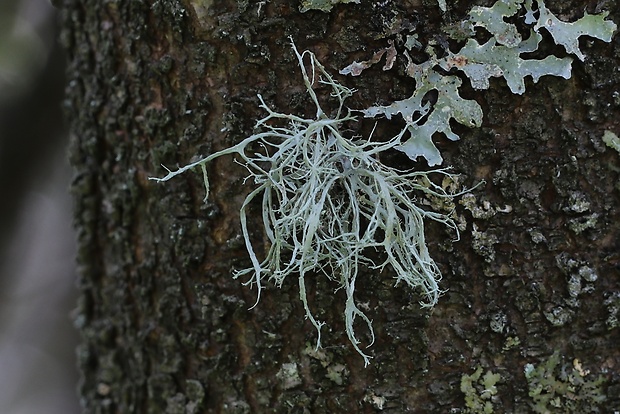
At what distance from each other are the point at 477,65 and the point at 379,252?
0.93ft

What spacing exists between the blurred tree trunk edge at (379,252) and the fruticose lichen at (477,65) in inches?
0.5

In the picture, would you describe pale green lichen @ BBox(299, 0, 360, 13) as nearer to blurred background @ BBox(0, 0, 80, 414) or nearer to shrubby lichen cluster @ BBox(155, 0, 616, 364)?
shrubby lichen cluster @ BBox(155, 0, 616, 364)

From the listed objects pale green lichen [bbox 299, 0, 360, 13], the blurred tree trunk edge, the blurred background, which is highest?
pale green lichen [bbox 299, 0, 360, 13]

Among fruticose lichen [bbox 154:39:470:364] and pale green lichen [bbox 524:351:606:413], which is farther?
pale green lichen [bbox 524:351:606:413]

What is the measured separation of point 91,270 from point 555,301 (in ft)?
2.74

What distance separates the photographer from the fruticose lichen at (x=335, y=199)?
Result: 0.78m

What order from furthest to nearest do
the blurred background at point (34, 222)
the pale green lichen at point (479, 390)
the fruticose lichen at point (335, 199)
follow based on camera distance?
the blurred background at point (34, 222) < the pale green lichen at point (479, 390) < the fruticose lichen at point (335, 199)

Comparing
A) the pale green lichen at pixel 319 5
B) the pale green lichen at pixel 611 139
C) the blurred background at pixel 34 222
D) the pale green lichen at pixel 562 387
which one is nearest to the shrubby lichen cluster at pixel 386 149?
the pale green lichen at pixel 319 5

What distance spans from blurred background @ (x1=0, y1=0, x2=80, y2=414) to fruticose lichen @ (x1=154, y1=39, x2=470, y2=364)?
59.1 inches

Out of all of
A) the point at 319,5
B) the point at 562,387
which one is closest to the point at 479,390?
the point at 562,387

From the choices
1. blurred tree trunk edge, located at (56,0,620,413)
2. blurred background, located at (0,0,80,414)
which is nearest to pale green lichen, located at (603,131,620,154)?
blurred tree trunk edge, located at (56,0,620,413)

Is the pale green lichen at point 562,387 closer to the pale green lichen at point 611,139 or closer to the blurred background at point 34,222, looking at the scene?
the pale green lichen at point 611,139

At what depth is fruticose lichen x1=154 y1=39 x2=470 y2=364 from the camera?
0.78m

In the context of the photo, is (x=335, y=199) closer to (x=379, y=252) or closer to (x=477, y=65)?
(x=379, y=252)
